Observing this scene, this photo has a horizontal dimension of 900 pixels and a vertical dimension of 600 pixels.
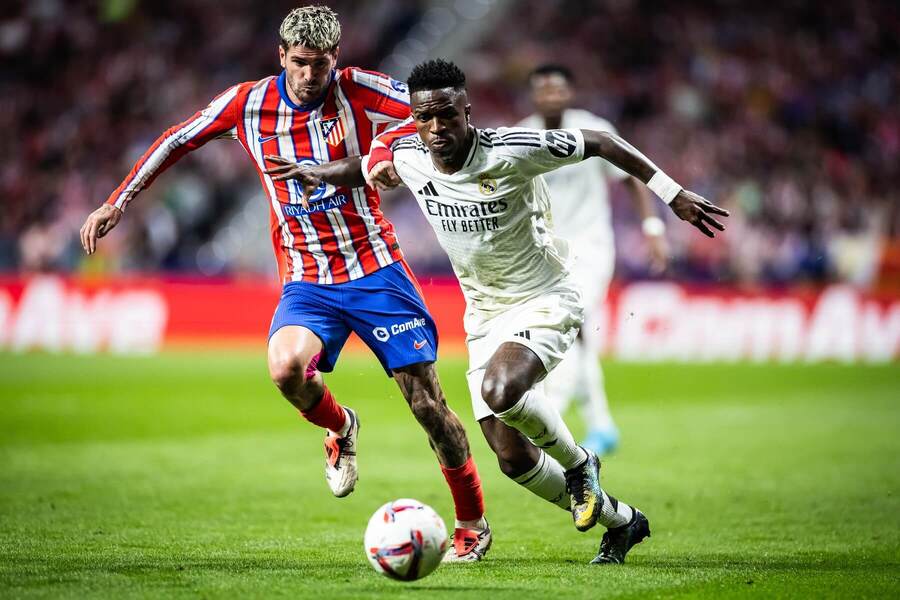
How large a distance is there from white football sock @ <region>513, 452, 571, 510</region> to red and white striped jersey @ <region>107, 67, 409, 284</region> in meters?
1.41

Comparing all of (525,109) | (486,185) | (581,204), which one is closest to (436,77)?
(486,185)

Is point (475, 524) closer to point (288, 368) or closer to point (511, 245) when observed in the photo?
point (288, 368)

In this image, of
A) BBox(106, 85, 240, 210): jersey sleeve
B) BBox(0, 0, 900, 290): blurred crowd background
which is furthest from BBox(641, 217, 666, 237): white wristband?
BBox(0, 0, 900, 290): blurred crowd background

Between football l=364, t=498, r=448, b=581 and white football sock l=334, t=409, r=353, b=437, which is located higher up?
white football sock l=334, t=409, r=353, b=437

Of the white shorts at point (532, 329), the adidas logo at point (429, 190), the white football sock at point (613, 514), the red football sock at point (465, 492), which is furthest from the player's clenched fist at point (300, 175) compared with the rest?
the white football sock at point (613, 514)

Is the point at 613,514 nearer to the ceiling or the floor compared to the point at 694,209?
nearer to the floor

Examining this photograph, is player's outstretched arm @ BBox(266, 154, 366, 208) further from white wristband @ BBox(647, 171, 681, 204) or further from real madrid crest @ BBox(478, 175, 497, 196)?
white wristband @ BBox(647, 171, 681, 204)

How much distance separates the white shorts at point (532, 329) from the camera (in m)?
6.03

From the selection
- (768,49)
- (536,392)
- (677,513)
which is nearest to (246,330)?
(768,49)

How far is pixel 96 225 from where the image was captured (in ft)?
20.4

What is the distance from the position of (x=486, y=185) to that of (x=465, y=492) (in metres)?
1.63

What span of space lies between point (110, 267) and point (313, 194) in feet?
53.3

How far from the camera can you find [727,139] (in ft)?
73.6

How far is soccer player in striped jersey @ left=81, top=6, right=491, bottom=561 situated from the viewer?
6383mm
